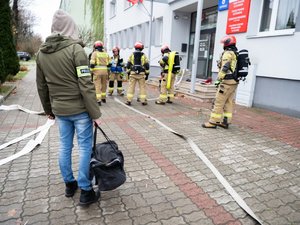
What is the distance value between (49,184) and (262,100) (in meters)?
7.13

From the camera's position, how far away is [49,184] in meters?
3.26

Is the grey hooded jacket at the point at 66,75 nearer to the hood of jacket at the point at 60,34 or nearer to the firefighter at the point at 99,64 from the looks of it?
the hood of jacket at the point at 60,34

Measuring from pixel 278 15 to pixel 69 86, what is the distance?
7857 mm

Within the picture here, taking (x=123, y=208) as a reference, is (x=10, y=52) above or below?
above

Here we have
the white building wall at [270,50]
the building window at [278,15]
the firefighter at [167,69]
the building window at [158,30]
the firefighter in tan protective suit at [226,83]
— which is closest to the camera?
the firefighter in tan protective suit at [226,83]

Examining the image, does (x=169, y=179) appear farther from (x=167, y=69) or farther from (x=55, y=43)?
(x=167, y=69)

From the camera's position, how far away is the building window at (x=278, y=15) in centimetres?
756

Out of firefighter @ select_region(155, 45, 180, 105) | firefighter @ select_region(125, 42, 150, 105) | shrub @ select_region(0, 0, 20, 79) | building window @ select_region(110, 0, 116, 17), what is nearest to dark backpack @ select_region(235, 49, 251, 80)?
firefighter @ select_region(155, 45, 180, 105)

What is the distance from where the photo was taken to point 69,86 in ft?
8.25

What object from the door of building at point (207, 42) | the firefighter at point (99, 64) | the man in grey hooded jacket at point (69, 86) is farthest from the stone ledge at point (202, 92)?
the man in grey hooded jacket at point (69, 86)

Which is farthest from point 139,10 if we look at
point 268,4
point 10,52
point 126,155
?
point 126,155

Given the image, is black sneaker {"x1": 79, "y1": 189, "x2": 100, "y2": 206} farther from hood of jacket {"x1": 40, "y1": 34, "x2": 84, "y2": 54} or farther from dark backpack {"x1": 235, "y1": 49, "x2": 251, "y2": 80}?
dark backpack {"x1": 235, "y1": 49, "x2": 251, "y2": 80}

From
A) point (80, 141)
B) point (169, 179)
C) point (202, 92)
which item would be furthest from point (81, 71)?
point (202, 92)

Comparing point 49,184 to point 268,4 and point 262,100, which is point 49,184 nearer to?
point 262,100
